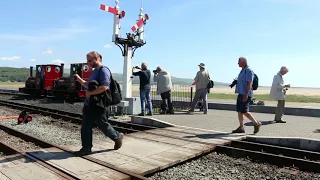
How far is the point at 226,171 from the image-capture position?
4.86 metres

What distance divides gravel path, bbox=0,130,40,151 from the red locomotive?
11.9m

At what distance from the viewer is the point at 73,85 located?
20.7 m

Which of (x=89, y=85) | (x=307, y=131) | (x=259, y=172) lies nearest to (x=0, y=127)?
(x=89, y=85)

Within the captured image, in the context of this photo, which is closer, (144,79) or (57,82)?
(144,79)

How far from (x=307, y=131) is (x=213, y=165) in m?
4.01

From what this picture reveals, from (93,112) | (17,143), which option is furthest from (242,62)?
(17,143)

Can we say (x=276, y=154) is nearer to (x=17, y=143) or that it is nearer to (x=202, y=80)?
(x=202, y=80)

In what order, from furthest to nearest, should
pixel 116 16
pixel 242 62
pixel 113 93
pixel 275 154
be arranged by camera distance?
pixel 116 16
pixel 242 62
pixel 275 154
pixel 113 93

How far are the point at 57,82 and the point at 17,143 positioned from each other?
1583 cm

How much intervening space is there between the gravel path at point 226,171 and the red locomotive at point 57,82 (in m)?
15.9

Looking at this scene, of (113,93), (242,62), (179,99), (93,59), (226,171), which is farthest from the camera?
(179,99)

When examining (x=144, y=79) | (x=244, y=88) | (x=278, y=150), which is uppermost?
(x=144, y=79)

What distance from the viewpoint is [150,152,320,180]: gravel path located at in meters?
4.57

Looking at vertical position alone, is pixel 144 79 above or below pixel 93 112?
above
